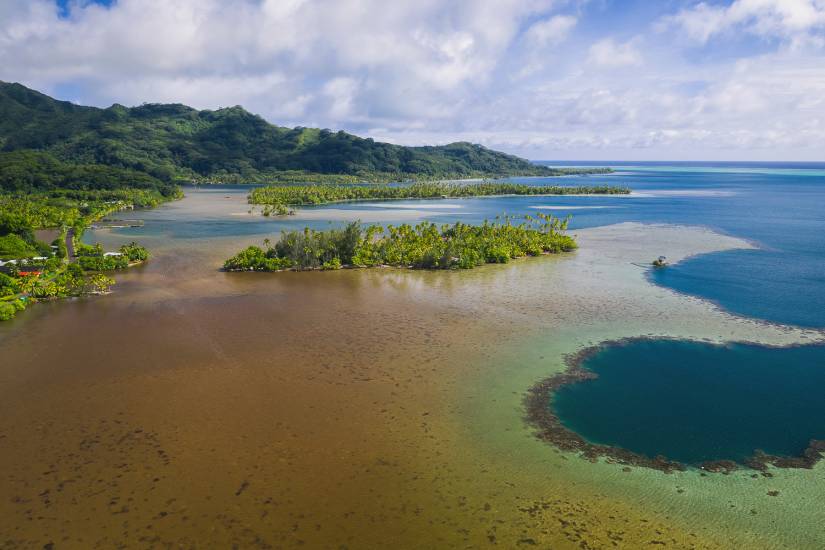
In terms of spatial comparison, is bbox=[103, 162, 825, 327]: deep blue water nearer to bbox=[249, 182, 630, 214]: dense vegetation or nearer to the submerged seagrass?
bbox=[249, 182, 630, 214]: dense vegetation

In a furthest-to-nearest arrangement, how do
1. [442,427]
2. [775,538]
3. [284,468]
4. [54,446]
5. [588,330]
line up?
[588,330], [442,427], [54,446], [284,468], [775,538]

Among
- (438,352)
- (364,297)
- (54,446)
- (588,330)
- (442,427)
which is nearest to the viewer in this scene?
(54,446)

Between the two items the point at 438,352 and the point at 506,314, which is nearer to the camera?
the point at 438,352

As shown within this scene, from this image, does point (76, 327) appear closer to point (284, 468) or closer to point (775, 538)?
point (284, 468)

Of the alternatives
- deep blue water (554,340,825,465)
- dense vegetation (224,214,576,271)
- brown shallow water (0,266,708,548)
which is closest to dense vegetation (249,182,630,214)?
dense vegetation (224,214,576,271)

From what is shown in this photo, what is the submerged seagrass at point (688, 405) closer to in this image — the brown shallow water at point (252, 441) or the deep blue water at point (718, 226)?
the brown shallow water at point (252, 441)

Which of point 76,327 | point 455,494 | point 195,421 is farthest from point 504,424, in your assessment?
point 76,327
